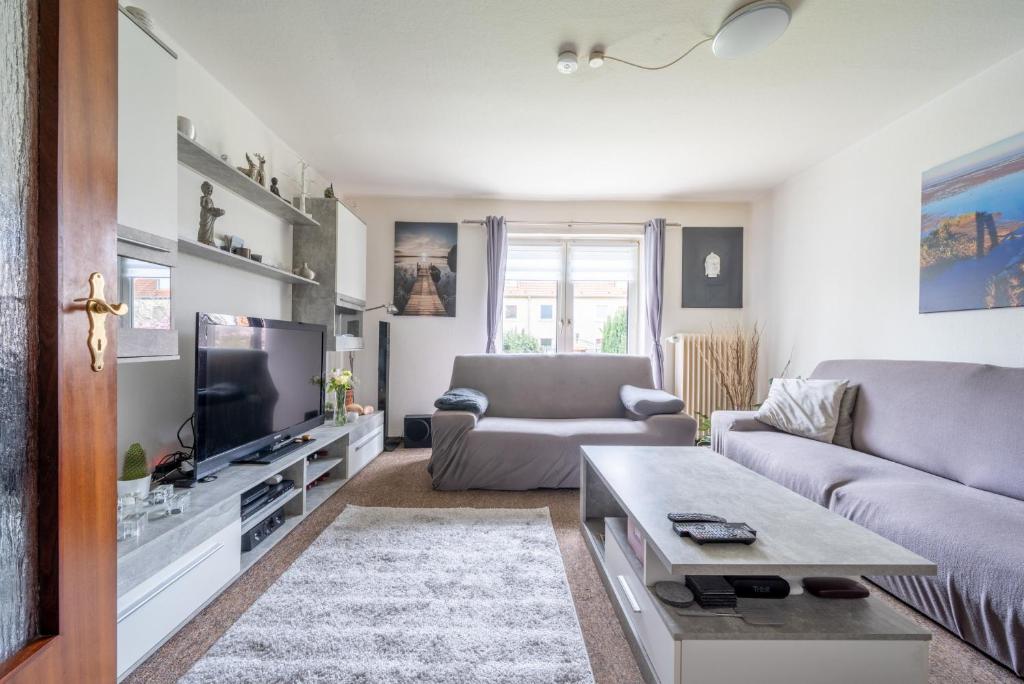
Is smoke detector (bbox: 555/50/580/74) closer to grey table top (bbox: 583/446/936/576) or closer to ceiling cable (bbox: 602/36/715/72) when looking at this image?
ceiling cable (bbox: 602/36/715/72)

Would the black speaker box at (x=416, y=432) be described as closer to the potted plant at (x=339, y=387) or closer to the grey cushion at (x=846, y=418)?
the potted plant at (x=339, y=387)

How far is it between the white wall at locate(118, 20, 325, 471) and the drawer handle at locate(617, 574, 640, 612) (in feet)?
6.17

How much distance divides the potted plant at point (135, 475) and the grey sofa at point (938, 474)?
101 inches

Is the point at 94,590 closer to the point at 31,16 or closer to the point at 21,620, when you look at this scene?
the point at 21,620

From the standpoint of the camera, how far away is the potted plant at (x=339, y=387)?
2850 millimetres

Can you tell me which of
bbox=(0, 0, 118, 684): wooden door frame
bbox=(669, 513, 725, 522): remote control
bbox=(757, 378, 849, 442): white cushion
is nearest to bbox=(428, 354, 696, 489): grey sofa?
bbox=(757, 378, 849, 442): white cushion

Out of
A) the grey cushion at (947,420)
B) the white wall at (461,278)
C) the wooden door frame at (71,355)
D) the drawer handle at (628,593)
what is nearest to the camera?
the wooden door frame at (71,355)

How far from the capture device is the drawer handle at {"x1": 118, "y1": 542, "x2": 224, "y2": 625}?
3.93 ft

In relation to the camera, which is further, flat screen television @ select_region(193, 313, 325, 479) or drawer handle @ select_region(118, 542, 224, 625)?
flat screen television @ select_region(193, 313, 325, 479)

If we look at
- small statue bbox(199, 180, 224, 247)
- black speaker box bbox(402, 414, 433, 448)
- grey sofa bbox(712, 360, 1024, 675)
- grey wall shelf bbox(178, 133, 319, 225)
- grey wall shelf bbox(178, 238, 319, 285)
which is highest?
grey wall shelf bbox(178, 133, 319, 225)

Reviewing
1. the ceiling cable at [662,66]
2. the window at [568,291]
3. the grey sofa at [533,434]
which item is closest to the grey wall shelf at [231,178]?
the grey sofa at [533,434]

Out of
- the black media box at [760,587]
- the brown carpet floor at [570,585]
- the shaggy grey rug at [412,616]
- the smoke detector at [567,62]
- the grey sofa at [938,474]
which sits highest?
the smoke detector at [567,62]

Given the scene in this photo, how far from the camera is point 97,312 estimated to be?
52 centimetres

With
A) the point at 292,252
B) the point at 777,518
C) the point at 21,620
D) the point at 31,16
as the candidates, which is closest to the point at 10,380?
the point at 21,620
